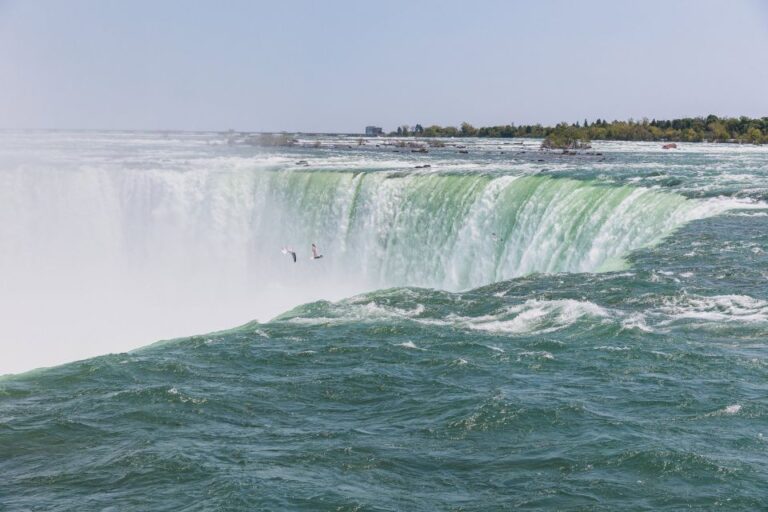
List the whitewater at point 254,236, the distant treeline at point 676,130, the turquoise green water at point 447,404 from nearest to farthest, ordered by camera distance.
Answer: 1. the turquoise green water at point 447,404
2. the whitewater at point 254,236
3. the distant treeline at point 676,130

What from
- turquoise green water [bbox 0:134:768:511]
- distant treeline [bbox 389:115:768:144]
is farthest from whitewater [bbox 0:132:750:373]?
distant treeline [bbox 389:115:768:144]

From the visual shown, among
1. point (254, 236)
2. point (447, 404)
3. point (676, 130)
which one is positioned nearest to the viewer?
point (447, 404)

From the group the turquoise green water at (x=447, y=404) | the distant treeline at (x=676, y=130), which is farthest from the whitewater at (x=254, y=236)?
the distant treeline at (x=676, y=130)

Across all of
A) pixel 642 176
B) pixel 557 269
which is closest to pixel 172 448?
pixel 557 269

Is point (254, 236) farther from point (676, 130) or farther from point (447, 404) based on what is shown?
point (676, 130)

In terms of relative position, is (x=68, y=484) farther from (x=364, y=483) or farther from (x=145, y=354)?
(x=145, y=354)

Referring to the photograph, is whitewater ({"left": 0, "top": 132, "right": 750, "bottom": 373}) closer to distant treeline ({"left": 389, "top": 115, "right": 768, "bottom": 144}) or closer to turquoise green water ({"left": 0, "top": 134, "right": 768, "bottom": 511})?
turquoise green water ({"left": 0, "top": 134, "right": 768, "bottom": 511})

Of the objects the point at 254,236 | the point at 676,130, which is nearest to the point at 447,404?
the point at 254,236

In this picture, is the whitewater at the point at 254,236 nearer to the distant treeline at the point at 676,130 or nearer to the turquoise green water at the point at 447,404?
the turquoise green water at the point at 447,404
